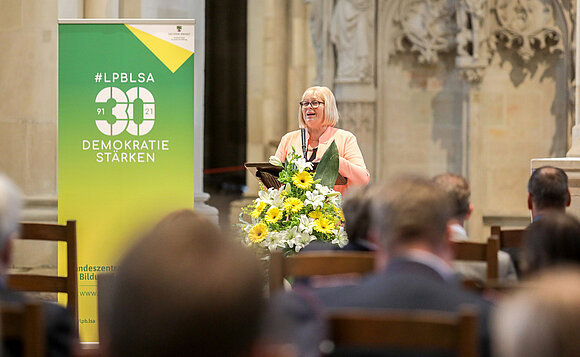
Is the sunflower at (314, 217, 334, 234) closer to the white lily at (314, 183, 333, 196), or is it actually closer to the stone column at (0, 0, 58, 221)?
the white lily at (314, 183, 333, 196)

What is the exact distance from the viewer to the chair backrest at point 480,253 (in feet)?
10.4

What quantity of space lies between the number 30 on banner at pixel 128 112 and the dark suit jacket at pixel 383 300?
2.98m

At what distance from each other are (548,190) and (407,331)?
235cm

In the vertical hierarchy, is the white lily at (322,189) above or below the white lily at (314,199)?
above

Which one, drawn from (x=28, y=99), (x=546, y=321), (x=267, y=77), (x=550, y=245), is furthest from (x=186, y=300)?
(x=267, y=77)

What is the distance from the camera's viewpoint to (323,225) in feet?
13.4

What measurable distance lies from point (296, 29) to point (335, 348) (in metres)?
12.5

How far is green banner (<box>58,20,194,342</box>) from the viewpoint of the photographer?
5.01m

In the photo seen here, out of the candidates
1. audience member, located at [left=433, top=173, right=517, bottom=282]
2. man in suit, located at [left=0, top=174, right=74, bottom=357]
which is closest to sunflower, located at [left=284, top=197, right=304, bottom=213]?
audience member, located at [left=433, top=173, right=517, bottom=282]

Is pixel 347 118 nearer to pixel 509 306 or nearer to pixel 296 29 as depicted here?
pixel 296 29

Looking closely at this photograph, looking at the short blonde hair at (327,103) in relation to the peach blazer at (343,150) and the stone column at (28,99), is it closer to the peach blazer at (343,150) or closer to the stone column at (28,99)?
the peach blazer at (343,150)

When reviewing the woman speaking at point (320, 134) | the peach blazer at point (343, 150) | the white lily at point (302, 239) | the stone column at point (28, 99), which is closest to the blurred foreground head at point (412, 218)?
the white lily at point (302, 239)

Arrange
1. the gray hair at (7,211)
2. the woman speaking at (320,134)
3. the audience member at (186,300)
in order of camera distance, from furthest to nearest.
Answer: the woman speaking at (320,134), the gray hair at (7,211), the audience member at (186,300)

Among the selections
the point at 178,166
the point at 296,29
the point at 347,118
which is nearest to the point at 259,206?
the point at 178,166
